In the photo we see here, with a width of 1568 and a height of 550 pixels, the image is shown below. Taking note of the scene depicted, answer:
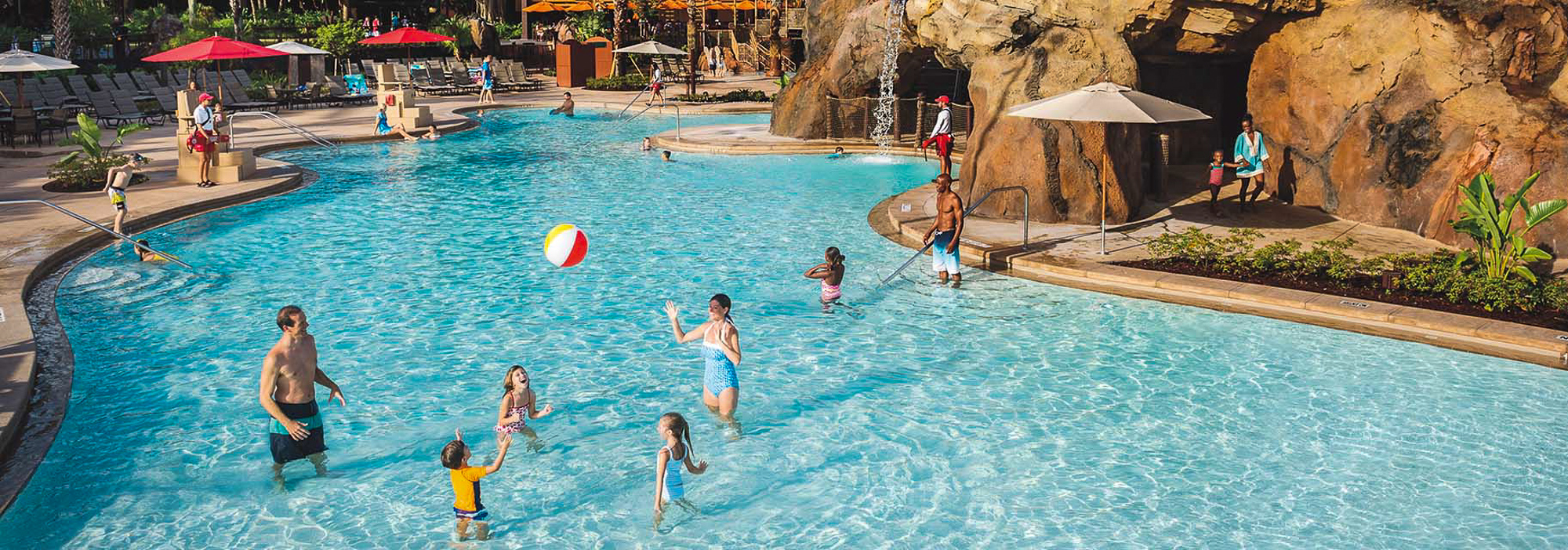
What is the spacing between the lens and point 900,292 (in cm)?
1520

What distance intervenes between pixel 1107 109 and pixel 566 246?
25.1ft

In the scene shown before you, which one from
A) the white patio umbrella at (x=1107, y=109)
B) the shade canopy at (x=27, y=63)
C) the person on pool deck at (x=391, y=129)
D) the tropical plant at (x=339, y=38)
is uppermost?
the tropical plant at (x=339, y=38)

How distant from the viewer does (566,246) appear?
36.6 feet

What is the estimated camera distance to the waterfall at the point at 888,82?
87.9ft

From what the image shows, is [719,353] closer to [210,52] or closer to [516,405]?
[516,405]

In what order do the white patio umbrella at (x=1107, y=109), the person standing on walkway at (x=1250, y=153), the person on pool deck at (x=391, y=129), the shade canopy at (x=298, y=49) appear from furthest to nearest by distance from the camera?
the shade canopy at (x=298, y=49)
the person on pool deck at (x=391, y=129)
the person standing on walkway at (x=1250, y=153)
the white patio umbrella at (x=1107, y=109)

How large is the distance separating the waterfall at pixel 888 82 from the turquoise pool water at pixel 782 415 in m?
10.5

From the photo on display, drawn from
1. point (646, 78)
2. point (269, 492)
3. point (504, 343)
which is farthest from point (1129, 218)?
point (646, 78)

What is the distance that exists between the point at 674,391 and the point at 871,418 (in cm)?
202

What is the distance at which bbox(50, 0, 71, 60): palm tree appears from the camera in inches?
1588

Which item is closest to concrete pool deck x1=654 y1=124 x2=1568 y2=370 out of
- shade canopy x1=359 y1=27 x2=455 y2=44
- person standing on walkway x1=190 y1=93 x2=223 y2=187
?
person standing on walkway x1=190 y1=93 x2=223 y2=187

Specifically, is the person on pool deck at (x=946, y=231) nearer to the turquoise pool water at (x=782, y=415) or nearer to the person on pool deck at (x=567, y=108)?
the turquoise pool water at (x=782, y=415)

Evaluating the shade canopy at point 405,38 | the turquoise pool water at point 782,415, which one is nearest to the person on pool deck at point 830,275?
the turquoise pool water at point 782,415

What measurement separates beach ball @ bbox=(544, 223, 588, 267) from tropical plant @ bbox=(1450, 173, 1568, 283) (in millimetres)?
9925
